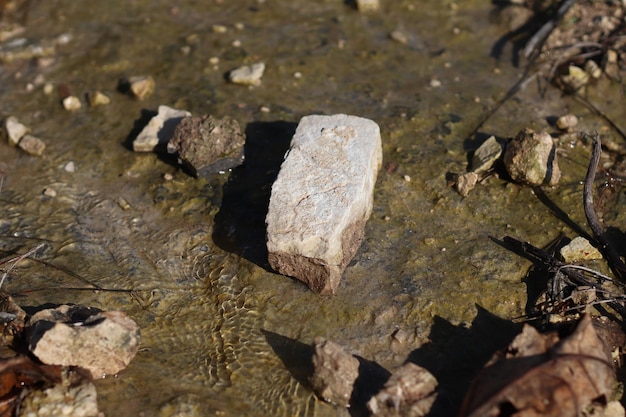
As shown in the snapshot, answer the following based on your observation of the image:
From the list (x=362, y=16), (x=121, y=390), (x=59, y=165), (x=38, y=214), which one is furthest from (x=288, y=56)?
(x=121, y=390)

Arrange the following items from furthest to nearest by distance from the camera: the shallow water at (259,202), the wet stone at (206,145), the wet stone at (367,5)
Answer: the wet stone at (367,5)
the wet stone at (206,145)
the shallow water at (259,202)

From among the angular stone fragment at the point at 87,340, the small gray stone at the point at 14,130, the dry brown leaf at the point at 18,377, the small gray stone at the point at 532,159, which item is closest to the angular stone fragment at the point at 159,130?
the small gray stone at the point at 14,130

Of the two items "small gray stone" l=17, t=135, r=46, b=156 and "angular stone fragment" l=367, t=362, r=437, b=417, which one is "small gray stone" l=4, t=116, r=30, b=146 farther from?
"angular stone fragment" l=367, t=362, r=437, b=417

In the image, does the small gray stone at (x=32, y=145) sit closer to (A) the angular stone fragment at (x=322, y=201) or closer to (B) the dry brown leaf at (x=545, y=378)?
(A) the angular stone fragment at (x=322, y=201)

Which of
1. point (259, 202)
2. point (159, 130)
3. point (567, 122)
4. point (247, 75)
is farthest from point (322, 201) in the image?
point (567, 122)

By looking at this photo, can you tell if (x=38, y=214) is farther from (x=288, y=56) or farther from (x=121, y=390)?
(x=288, y=56)
